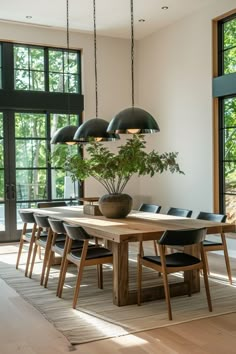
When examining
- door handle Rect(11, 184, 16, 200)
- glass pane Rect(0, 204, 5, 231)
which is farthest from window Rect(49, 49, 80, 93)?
glass pane Rect(0, 204, 5, 231)

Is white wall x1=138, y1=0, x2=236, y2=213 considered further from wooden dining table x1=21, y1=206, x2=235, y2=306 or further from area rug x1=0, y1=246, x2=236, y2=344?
wooden dining table x1=21, y1=206, x2=235, y2=306

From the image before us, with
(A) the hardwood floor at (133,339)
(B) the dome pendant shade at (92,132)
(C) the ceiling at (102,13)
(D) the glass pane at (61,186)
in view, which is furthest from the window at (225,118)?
(A) the hardwood floor at (133,339)

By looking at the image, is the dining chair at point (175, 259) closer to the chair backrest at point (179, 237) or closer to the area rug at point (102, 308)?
the chair backrest at point (179, 237)

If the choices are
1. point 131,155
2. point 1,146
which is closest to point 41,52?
point 1,146

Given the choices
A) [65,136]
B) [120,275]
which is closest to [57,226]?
[120,275]

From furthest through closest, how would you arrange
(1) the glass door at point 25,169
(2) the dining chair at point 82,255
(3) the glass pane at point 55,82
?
1. (3) the glass pane at point 55,82
2. (1) the glass door at point 25,169
3. (2) the dining chair at point 82,255

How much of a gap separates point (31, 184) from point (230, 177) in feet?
11.7

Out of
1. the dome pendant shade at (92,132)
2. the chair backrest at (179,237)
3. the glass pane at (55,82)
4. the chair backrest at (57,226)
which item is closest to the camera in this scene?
the chair backrest at (179,237)

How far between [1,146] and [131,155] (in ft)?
12.0

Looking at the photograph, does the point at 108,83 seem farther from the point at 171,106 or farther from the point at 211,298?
the point at 211,298

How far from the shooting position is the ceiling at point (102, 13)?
669 centimetres

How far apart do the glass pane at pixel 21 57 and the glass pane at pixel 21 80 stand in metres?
0.09

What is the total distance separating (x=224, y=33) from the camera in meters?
6.70

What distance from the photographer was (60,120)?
8.06m
